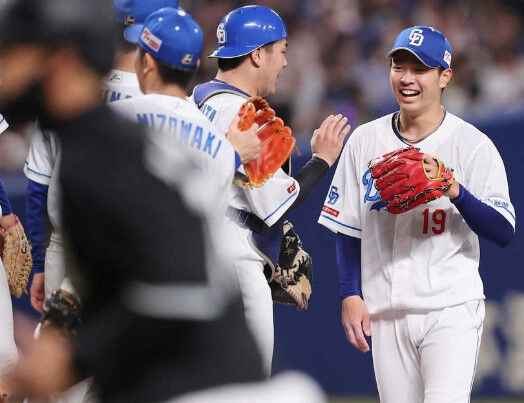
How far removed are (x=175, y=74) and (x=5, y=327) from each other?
1.62 meters

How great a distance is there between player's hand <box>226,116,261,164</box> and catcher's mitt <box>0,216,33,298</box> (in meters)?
1.48

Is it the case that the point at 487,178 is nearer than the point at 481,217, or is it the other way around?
the point at 481,217

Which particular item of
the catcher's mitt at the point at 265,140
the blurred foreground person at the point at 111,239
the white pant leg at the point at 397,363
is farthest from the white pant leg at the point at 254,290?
the blurred foreground person at the point at 111,239

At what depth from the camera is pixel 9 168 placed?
928 cm

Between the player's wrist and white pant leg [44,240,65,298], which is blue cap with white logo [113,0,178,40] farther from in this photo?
the player's wrist

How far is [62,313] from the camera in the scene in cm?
233

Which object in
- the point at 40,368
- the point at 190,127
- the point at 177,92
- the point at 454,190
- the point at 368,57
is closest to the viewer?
the point at 40,368

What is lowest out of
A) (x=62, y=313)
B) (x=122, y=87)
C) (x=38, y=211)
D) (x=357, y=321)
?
(x=357, y=321)

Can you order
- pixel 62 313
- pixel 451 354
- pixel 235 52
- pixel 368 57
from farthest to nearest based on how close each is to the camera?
1. pixel 368 57
2. pixel 235 52
3. pixel 451 354
4. pixel 62 313

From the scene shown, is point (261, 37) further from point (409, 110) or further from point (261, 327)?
point (261, 327)

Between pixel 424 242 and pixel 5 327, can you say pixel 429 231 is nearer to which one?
pixel 424 242

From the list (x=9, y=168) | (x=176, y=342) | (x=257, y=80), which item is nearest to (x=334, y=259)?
(x=257, y=80)

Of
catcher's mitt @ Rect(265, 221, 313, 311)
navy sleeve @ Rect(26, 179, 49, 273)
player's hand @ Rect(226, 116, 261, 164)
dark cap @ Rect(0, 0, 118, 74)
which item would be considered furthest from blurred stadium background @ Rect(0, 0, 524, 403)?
dark cap @ Rect(0, 0, 118, 74)

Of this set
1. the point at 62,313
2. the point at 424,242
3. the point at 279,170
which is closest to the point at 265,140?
the point at 279,170
